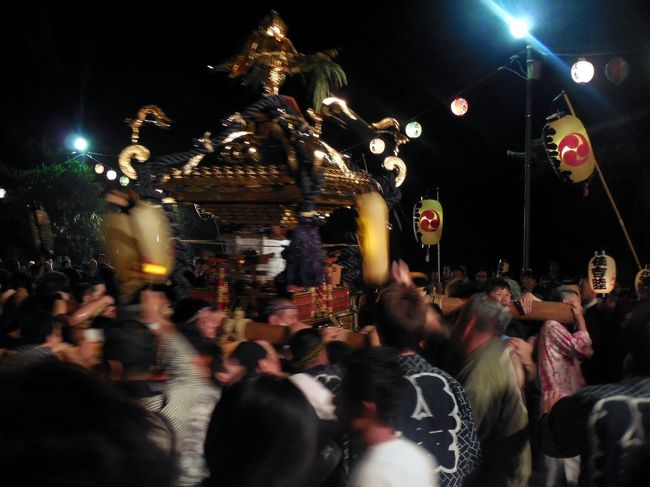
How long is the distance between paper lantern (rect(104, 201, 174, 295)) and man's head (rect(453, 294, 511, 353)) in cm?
304

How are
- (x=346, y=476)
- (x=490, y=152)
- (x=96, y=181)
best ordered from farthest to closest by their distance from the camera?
(x=96, y=181) → (x=490, y=152) → (x=346, y=476)

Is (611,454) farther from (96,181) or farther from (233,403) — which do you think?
(96,181)

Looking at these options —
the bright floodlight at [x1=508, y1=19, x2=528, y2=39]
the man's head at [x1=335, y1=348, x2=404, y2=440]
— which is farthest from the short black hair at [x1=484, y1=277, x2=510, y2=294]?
the bright floodlight at [x1=508, y1=19, x2=528, y2=39]

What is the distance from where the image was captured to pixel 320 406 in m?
2.80

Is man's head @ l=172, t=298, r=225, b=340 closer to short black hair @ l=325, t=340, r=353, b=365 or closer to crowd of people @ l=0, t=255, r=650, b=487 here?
crowd of people @ l=0, t=255, r=650, b=487

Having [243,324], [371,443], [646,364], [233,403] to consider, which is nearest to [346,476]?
[371,443]

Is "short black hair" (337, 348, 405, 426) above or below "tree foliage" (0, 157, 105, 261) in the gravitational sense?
below

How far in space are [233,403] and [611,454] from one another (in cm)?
139

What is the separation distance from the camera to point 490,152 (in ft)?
54.5

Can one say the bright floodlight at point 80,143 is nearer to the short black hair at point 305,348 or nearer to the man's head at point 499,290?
the man's head at point 499,290

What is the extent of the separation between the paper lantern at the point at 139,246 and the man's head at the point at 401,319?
10.2 feet

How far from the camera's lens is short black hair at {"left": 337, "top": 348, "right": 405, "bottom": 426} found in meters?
2.08

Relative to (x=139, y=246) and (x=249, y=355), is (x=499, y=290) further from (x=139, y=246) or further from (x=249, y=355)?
(x=139, y=246)

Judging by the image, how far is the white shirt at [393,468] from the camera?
183 centimetres
